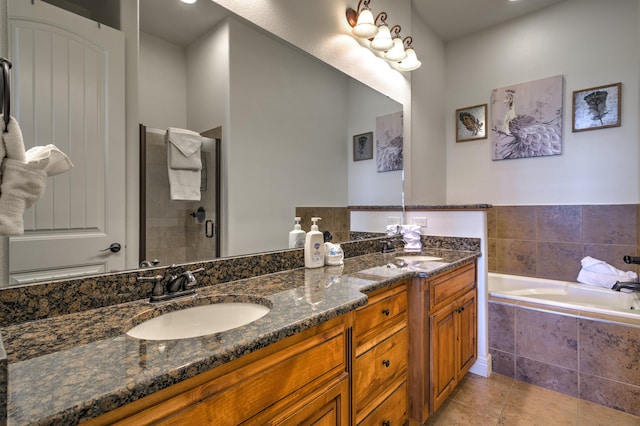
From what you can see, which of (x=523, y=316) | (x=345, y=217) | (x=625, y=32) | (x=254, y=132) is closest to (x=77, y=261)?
(x=254, y=132)

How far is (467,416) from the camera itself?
1.80 m

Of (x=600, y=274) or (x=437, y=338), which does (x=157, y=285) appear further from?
(x=600, y=274)

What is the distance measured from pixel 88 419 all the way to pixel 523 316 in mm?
2468

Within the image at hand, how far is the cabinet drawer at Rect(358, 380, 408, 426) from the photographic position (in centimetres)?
129

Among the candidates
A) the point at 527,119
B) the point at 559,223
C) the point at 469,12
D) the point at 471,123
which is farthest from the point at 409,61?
the point at 559,223

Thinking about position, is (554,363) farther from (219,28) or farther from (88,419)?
(219,28)

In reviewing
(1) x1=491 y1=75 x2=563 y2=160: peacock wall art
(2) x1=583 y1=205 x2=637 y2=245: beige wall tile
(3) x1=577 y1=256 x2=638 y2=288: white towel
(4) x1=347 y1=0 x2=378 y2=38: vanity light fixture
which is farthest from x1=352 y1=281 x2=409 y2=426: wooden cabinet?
(1) x1=491 y1=75 x2=563 y2=160: peacock wall art

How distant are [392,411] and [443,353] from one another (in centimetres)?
49

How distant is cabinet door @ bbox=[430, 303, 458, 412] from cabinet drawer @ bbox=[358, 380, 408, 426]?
209 mm

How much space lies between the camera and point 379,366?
1.33 metres

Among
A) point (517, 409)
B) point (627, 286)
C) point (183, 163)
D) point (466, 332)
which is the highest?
point (183, 163)

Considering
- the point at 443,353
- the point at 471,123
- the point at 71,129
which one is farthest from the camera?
the point at 471,123

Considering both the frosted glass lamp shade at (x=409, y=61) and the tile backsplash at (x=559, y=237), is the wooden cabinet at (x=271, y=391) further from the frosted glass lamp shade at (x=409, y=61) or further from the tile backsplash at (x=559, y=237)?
the tile backsplash at (x=559, y=237)

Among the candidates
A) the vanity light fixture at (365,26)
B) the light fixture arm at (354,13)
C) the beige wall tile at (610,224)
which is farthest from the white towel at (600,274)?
the light fixture arm at (354,13)
